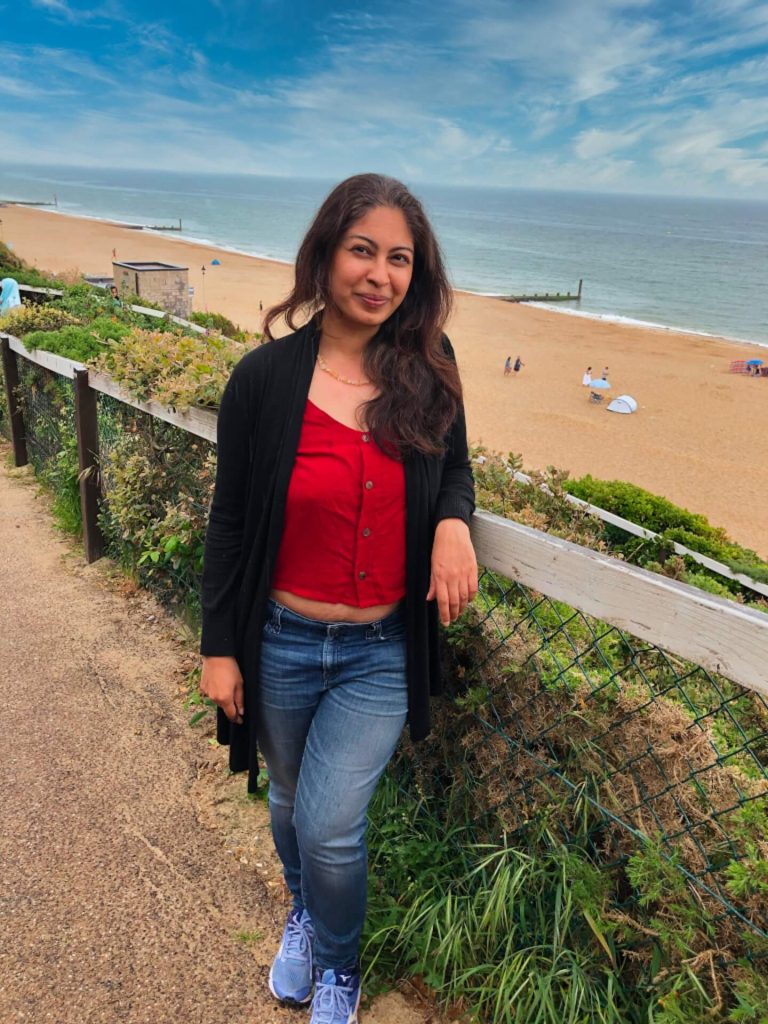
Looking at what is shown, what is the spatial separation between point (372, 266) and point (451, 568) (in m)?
0.80

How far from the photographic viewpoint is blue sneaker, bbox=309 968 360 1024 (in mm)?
2115

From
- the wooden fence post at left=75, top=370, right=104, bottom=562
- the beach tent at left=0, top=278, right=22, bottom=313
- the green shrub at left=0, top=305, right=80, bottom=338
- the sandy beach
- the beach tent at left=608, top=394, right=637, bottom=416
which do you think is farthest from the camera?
the beach tent at left=608, top=394, right=637, bottom=416

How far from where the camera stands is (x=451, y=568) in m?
1.94

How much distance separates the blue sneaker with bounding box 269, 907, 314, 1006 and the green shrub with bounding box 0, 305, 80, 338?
18.3 ft

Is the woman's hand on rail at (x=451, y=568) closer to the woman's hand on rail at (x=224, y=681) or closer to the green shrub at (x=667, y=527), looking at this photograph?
the woman's hand on rail at (x=224, y=681)

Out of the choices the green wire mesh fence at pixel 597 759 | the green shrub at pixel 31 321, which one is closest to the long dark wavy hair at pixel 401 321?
the green wire mesh fence at pixel 597 759

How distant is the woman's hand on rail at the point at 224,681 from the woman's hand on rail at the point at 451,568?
575 mm

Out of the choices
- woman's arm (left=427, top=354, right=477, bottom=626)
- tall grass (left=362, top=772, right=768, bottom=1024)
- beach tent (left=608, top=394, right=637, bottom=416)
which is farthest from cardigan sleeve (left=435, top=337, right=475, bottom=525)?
beach tent (left=608, top=394, right=637, bottom=416)

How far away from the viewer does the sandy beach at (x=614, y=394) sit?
58.2 feet

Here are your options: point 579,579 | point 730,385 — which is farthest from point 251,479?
point 730,385

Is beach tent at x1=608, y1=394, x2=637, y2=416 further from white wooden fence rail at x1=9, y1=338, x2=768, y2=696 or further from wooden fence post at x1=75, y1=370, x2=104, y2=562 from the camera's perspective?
white wooden fence rail at x1=9, y1=338, x2=768, y2=696

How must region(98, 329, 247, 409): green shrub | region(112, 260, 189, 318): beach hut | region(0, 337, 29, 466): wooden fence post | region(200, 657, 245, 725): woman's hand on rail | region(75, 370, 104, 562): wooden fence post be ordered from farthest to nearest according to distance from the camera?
1. region(112, 260, 189, 318): beach hut
2. region(0, 337, 29, 466): wooden fence post
3. region(75, 370, 104, 562): wooden fence post
4. region(98, 329, 247, 409): green shrub
5. region(200, 657, 245, 725): woman's hand on rail

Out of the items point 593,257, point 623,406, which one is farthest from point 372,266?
point 593,257

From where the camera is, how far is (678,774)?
198 centimetres
